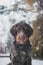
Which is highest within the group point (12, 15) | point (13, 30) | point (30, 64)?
point (12, 15)

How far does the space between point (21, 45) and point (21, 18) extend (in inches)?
7.2

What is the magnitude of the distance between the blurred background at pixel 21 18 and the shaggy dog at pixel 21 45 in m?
0.03

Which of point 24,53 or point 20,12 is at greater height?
point 20,12

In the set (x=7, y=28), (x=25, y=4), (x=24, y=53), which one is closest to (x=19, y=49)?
(x=24, y=53)

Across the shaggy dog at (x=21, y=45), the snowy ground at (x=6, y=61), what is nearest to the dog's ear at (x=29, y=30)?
the shaggy dog at (x=21, y=45)

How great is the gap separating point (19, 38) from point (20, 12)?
0.58ft

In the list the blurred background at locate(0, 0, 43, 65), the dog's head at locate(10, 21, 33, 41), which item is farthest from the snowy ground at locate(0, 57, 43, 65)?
the dog's head at locate(10, 21, 33, 41)

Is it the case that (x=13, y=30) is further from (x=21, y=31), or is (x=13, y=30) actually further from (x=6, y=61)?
(x=6, y=61)

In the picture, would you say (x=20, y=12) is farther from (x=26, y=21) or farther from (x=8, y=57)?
(x=8, y=57)

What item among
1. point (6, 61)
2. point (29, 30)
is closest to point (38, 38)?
point (29, 30)

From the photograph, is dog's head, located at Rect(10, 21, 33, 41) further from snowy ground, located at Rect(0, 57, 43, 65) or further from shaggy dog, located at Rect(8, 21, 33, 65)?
snowy ground, located at Rect(0, 57, 43, 65)

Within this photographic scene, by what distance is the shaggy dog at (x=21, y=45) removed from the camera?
1.23 m

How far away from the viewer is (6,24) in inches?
49.0

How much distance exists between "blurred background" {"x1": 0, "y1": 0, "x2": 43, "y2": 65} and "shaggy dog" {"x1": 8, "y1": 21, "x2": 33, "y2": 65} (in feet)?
0.09
